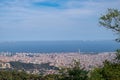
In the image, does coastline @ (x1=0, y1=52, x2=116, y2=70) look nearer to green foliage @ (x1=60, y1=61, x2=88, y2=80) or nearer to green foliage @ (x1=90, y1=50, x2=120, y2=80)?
green foliage @ (x1=60, y1=61, x2=88, y2=80)

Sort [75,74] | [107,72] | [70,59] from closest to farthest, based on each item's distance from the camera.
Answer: [107,72], [75,74], [70,59]

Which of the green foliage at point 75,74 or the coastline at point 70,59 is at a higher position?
the green foliage at point 75,74

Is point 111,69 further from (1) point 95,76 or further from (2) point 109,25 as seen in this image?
(2) point 109,25

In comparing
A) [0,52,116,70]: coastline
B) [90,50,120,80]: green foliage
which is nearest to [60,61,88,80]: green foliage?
[90,50,120,80]: green foliage

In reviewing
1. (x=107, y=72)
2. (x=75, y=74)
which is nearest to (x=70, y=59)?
(x=75, y=74)

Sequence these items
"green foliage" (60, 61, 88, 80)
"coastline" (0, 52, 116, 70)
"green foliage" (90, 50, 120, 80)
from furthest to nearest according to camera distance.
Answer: "coastline" (0, 52, 116, 70) → "green foliage" (60, 61, 88, 80) → "green foliage" (90, 50, 120, 80)

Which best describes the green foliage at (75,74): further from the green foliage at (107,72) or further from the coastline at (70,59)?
the coastline at (70,59)

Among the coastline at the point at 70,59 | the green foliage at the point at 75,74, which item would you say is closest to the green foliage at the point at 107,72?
the green foliage at the point at 75,74

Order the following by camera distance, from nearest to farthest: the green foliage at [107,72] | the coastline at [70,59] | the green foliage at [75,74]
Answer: the green foliage at [107,72] < the green foliage at [75,74] < the coastline at [70,59]

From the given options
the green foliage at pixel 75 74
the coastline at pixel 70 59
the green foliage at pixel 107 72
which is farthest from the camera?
the coastline at pixel 70 59

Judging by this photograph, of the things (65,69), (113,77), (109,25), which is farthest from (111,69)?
(65,69)

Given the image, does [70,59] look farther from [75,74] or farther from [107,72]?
[107,72]
